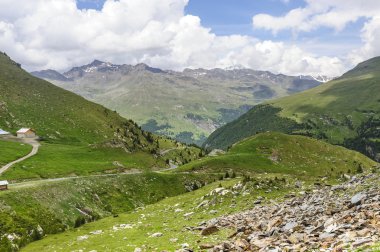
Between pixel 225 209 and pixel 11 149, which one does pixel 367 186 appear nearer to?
pixel 225 209

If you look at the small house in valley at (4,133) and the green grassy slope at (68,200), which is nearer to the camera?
the green grassy slope at (68,200)

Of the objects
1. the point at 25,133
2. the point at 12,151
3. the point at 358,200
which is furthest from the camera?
the point at 25,133

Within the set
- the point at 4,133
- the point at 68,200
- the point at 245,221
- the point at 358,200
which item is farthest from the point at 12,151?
the point at 358,200

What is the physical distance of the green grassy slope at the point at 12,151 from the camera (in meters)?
131

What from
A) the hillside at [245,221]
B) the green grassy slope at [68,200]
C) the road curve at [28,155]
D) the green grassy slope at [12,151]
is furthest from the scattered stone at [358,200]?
the green grassy slope at [12,151]

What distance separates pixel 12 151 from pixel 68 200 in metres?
71.6

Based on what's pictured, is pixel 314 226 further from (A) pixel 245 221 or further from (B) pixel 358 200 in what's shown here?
(A) pixel 245 221

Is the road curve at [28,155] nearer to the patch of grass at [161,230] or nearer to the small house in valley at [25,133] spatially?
the small house in valley at [25,133]

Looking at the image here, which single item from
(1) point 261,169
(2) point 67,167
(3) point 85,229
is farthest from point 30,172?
(1) point 261,169

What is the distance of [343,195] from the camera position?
1761 inches

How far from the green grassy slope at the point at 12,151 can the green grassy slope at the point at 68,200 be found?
1722 inches

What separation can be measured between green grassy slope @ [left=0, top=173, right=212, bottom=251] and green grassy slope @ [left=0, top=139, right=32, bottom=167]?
43.7 m

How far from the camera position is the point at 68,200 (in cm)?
8638

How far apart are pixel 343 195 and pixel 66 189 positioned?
67051mm
